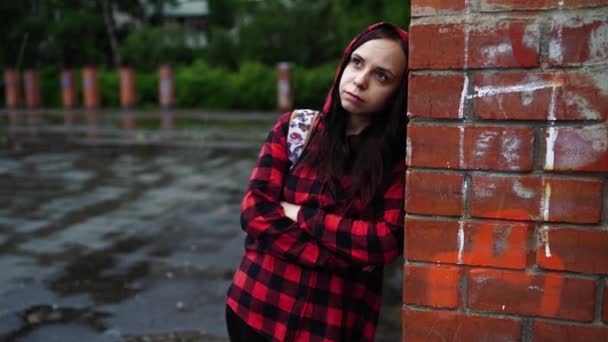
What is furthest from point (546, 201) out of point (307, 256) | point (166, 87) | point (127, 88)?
point (127, 88)

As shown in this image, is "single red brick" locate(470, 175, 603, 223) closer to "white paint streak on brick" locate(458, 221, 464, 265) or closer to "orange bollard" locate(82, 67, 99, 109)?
"white paint streak on brick" locate(458, 221, 464, 265)

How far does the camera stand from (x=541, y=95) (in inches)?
54.4

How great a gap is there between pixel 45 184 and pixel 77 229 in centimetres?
271

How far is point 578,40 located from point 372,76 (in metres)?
0.62

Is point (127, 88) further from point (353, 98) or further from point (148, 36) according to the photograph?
point (353, 98)

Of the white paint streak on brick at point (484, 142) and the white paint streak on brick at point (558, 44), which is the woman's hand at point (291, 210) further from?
the white paint streak on brick at point (558, 44)

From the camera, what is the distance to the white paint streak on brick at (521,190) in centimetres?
142

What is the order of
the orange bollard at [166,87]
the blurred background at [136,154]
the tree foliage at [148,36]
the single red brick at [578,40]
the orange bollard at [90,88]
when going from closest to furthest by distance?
1. the single red brick at [578,40]
2. the blurred background at [136,154]
3. the orange bollard at [166,87]
4. the orange bollard at [90,88]
5. the tree foliage at [148,36]

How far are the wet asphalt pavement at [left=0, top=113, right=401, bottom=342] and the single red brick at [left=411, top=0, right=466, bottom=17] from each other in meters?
2.78

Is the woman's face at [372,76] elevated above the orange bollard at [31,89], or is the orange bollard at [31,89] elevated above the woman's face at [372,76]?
the woman's face at [372,76]

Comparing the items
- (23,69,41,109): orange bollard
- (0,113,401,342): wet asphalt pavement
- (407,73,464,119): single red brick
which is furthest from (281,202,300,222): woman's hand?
(23,69,41,109): orange bollard

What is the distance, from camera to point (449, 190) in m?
1.50

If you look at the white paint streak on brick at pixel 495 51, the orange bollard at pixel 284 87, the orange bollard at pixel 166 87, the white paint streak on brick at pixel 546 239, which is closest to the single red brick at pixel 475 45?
the white paint streak on brick at pixel 495 51

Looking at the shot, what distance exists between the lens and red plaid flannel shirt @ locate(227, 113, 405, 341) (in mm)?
1863
